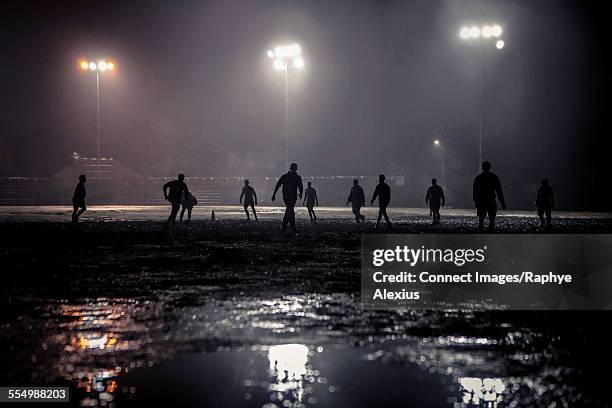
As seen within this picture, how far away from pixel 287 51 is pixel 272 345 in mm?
50557

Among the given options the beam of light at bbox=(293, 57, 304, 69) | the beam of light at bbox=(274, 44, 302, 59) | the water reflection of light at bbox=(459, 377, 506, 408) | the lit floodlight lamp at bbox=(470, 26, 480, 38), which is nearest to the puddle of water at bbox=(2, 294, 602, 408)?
the water reflection of light at bbox=(459, 377, 506, 408)

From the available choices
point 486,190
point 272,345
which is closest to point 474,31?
point 486,190

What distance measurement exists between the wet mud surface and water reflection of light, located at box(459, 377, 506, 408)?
0.04ft

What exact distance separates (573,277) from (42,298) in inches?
297

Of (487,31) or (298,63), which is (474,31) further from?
(298,63)

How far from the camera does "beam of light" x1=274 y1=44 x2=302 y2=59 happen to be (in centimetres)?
5512

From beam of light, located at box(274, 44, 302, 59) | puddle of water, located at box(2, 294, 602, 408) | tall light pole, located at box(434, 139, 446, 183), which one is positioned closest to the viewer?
puddle of water, located at box(2, 294, 602, 408)

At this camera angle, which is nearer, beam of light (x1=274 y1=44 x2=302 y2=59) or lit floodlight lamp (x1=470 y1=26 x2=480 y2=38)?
lit floodlight lamp (x1=470 y1=26 x2=480 y2=38)

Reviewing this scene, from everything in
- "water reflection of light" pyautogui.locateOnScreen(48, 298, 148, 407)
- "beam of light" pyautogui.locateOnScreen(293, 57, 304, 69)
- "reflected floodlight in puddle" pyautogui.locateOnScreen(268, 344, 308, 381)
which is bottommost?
"water reflection of light" pyautogui.locateOnScreen(48, 298, 148, 407)

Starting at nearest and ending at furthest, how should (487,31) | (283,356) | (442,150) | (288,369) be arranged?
(288,369), (283,356), (487,31), (442,150)

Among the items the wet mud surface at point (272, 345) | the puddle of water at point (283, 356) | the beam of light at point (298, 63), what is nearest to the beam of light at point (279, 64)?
the beam of light at point (298, 63)

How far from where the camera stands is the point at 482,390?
16.2 ft

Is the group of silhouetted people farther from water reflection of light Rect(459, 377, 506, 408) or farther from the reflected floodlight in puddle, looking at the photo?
water reflection of light Rect(459, 377, 506, 408)

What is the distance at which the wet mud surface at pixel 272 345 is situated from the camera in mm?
4871
